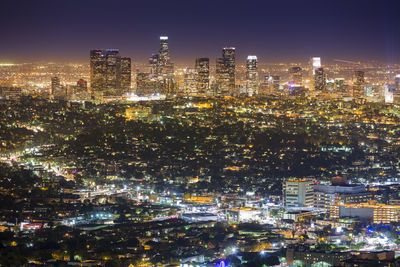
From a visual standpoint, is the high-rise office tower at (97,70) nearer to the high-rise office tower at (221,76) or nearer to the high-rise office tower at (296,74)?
the high-rise office tower at (221,76)

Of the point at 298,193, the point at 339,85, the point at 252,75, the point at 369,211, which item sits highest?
the point at 252,75

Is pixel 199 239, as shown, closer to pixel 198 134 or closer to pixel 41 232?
pixel 41 232

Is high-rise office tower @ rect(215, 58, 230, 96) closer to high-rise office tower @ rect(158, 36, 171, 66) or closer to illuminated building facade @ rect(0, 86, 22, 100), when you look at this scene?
high-rise office tower @ rect(158, 36, 171, 66)

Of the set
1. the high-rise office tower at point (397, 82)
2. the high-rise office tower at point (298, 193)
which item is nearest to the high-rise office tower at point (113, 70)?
the high-rise office tower at point (397, 82)

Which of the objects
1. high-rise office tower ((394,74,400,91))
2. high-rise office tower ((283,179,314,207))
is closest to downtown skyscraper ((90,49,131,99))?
high-rise office tower ((394,74,400,91))

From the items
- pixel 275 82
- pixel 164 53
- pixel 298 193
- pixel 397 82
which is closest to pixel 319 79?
pixel 275 82

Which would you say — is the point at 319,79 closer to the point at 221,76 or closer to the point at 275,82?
the point at 275,82
